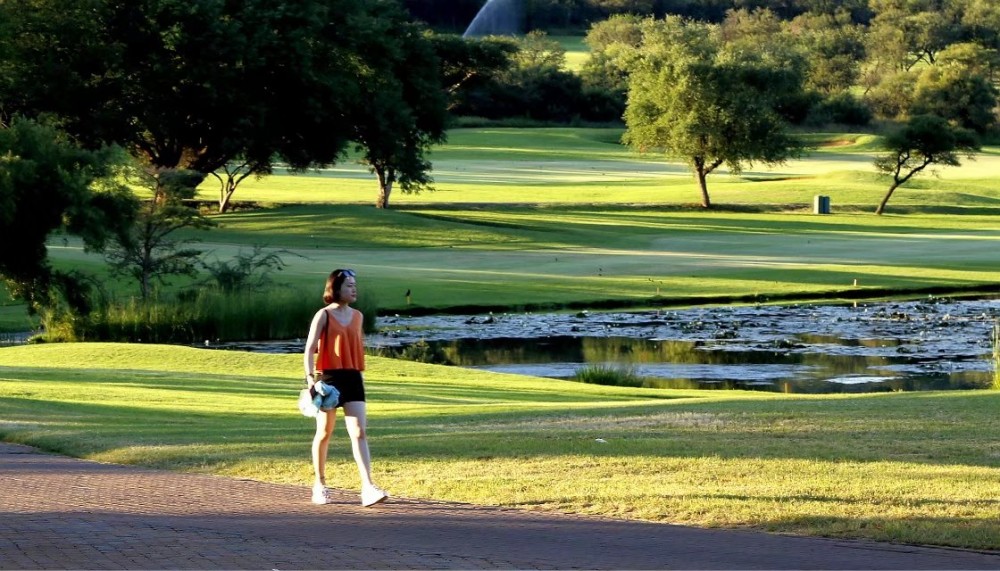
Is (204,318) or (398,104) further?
(398,104)

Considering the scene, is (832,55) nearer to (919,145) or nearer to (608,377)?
(919,145)

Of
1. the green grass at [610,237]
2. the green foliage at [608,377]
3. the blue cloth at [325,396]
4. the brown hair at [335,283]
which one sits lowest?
the green foliage at [608,377]

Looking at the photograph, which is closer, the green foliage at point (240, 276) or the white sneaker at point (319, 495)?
the white sneaker at point (319, 495)

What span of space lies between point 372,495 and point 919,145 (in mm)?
64484

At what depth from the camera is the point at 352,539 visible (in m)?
10.0

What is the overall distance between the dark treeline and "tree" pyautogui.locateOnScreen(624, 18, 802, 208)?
254ft

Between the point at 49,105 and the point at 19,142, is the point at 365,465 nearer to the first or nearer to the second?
the point at 19,142

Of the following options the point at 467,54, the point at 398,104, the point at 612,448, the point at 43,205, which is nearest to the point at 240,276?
the point at 43,205

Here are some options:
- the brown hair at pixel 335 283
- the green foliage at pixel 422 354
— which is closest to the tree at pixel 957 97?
the green foliage at pixel 422 354

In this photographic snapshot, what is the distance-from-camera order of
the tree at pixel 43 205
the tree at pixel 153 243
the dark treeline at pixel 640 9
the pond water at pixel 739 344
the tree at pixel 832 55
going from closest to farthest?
1. the pond water at pixel 739 344
2. the tree at pixel 43 205
3. the tree at pixel 153 243
4. the tree at pixel 832 55
5. the dark treeline at pixel 640 9

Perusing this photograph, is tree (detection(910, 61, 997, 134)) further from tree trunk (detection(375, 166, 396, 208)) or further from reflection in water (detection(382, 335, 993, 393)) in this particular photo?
reflection in water (detection(382, 335, 993, 393))

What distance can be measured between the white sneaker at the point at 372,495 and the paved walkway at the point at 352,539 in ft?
0.25

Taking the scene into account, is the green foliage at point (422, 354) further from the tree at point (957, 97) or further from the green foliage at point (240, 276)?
the tree at point (957, 97)

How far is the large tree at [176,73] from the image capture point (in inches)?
2023
